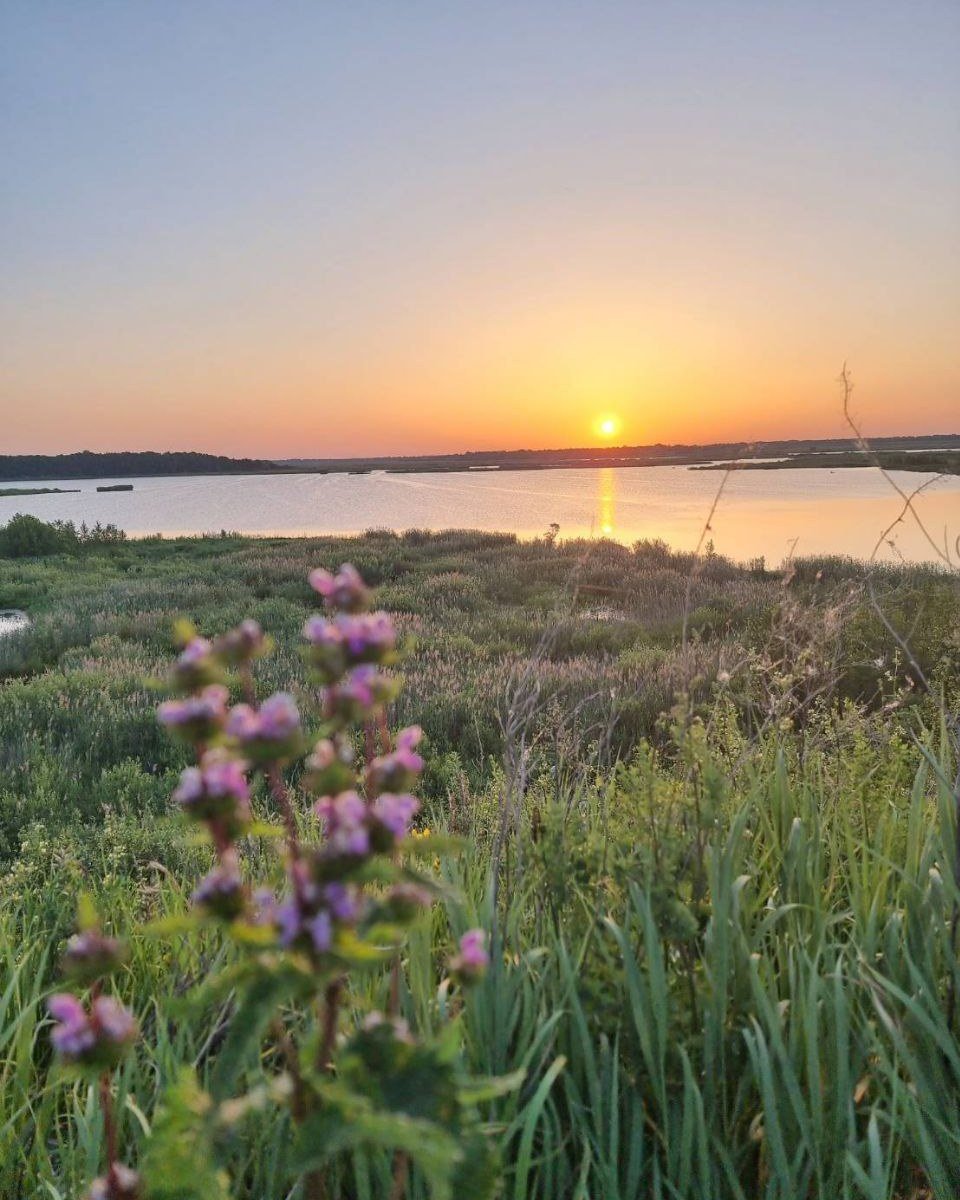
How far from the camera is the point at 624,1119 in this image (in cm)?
215

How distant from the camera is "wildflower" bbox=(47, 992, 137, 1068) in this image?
1.02 meters

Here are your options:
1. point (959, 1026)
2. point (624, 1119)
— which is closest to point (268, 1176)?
point (624, 1119)

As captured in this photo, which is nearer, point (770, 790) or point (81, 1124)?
point (81, 1124)

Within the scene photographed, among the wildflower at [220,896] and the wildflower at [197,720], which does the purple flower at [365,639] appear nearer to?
the wildflower at [197,720]

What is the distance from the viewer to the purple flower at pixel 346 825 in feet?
3.14

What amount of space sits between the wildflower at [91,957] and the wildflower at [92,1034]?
0.03m

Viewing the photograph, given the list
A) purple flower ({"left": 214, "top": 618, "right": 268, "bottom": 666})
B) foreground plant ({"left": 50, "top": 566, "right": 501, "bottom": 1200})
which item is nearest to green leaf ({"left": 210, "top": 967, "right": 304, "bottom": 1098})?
foreground plant ({"left": 50, "top": 566, "right": 501, "bottom": 1200})

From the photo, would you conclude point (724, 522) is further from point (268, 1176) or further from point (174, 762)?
point (268, 1176)

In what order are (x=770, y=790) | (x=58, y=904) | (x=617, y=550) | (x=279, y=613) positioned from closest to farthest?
(x=770, y=790) < (x=58, y=904) < (x=279, y=613) < (x=617, y=550)

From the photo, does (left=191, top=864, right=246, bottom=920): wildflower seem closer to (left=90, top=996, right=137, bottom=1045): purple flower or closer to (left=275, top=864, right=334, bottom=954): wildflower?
(left=275, top=864, right=334, bottom=954): wildflower

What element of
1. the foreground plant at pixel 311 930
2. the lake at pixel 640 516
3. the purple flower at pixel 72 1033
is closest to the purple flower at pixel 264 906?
the foreground plant at pixel 311 930

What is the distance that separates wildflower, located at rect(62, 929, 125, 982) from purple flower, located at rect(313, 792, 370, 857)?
1.07 feet

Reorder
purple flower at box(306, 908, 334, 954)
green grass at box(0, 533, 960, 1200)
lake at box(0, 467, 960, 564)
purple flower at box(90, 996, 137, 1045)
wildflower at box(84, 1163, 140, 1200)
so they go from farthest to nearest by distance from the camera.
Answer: lake at box(0, 467, 960, 564)
green grass at box(0, 533, 960, 1200)
wildflower at box(84, 1163, 140, 1200)
purple flower at box(90, 996, 137, 1045)
purple flower at box(306, 908, 334, 954)

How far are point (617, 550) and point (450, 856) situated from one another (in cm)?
2037
